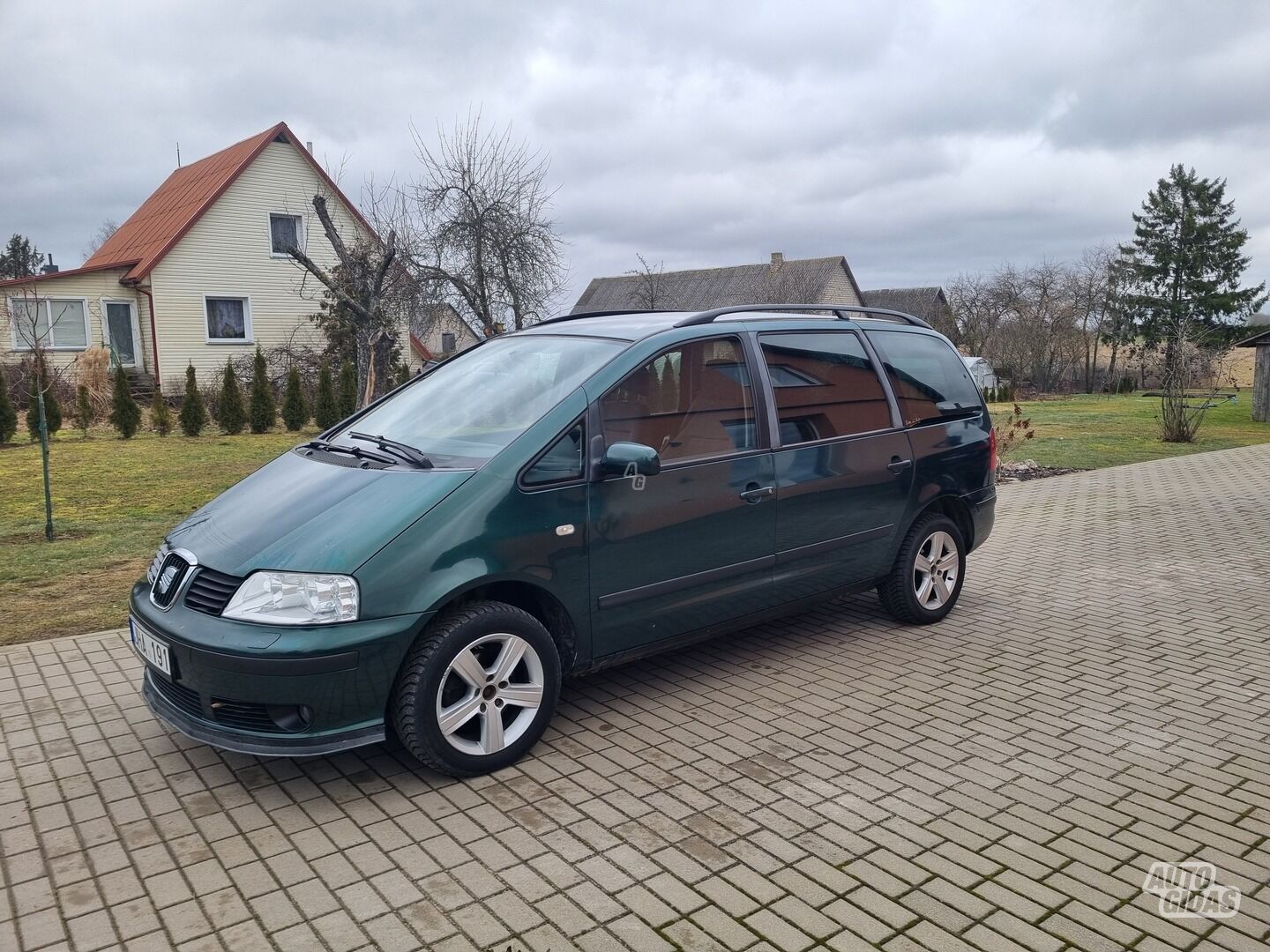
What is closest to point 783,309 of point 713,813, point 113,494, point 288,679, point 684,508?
point 684,508

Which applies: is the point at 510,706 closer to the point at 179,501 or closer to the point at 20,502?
the point at 179,501

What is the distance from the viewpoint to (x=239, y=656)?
338 centimetres

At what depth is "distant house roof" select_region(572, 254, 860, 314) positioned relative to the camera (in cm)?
4456

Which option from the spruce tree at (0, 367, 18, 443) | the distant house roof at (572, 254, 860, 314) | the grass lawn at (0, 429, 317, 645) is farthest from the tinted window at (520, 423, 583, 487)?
the distant house roof at (572, 254, 860, 314)

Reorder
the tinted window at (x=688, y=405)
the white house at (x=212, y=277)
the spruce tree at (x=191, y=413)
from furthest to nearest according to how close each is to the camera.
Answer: the white house at (x=212, y=277) → the spruce tree at (x=191, y=413) → the tinted window at (x=688, y=405)

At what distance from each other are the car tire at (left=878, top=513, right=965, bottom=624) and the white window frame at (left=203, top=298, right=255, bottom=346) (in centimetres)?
2506

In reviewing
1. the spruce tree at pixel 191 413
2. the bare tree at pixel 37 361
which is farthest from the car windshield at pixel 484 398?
the spruce tree at pixel 191 413

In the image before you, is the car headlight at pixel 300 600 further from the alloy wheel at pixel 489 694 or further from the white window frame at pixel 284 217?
the white window frame at pixel 284 217

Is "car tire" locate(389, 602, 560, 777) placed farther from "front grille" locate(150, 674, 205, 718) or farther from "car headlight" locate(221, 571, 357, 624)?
"front grille" locate(150, 674, 205, 718)

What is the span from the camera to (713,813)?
3521 millimetres

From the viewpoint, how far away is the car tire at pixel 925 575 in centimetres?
571

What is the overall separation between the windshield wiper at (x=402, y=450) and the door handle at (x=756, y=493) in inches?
61.4

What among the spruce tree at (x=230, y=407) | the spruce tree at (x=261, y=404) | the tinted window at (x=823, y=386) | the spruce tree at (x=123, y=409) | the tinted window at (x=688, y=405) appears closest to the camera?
the tinted window at (x=688, y=405)

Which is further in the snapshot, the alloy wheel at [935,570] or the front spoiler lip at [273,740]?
the alloy wheel at [935,570]
